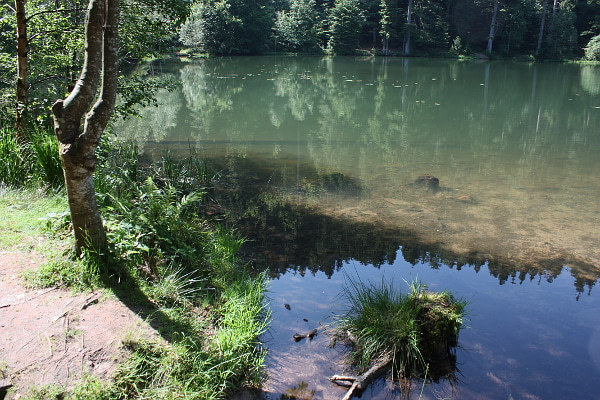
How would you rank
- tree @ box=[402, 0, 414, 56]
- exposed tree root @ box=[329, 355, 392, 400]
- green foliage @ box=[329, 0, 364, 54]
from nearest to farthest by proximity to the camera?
exposed tree root @ box=[329, 355, 392, 400] < green foliage @ box=[329, 0, 364, 54] < tree @ box=[402, 0, 414, 56]

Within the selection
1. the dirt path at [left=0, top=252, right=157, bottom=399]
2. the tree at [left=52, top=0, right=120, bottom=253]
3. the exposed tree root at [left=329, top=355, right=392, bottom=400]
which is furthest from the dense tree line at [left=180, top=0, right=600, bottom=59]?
the exposed tree root at [left=329, top=355, right=392, bottom=400]

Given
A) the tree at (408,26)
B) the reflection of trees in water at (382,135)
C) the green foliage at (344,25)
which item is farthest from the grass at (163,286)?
the tree at (408,26)

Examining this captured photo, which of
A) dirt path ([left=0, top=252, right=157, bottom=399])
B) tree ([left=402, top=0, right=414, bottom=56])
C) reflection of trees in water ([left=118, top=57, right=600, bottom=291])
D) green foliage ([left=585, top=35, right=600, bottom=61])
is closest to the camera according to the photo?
dirt path ([left=0, top=252, right=157, bottom=399])

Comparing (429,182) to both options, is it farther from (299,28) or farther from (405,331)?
(299,28)

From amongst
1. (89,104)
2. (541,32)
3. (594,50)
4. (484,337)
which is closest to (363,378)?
(484,337)

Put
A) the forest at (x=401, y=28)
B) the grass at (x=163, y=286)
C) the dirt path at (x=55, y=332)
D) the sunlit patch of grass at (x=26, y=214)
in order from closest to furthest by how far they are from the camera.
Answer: the dirt path at (x=55, y=332) < the grass at (x=163, y=286) < the sunlit patch of grass at (x=26, y=214) < the forest at (x=401, y=28)

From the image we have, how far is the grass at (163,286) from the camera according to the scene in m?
3.00

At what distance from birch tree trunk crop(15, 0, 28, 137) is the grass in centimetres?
119

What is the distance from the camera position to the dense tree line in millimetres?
42781

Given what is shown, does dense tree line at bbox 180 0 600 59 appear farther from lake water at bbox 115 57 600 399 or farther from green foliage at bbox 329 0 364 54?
lake water at bbox 115 57 600 399

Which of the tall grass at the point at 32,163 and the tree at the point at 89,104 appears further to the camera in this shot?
the tall grass at the point at 32,163

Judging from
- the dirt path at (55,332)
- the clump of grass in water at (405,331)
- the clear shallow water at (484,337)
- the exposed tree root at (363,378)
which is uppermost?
the dirt path at (55,332)

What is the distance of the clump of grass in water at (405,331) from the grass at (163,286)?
83cm

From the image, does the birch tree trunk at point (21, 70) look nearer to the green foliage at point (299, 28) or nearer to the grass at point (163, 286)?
the grass at point (163, 286)
